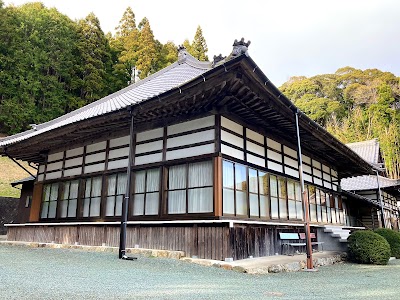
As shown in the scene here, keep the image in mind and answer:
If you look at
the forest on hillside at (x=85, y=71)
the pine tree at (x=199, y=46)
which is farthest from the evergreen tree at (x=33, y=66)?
the pine tree at (x=199, y=46)

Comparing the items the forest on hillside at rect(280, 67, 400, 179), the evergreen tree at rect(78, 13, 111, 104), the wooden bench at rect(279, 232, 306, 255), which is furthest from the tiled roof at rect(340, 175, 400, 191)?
the evergreen tree at rect(78, 13, 111, 104)

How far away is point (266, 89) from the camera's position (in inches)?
250

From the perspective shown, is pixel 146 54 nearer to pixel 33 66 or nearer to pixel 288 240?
pixel 33 66

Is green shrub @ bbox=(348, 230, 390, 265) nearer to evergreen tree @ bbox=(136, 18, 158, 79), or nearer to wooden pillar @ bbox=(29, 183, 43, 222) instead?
wooden pillar @ bbox=(29, 183, 43, 222)

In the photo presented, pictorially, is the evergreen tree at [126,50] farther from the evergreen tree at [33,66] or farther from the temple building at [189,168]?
the temple building at [189,168]

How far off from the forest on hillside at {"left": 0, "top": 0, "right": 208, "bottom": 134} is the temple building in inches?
601

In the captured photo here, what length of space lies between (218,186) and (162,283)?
295cm

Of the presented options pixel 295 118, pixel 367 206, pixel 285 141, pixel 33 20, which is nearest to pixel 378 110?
pixel 367 206

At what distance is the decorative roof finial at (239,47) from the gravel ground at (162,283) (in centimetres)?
360

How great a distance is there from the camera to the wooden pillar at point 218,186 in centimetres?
671

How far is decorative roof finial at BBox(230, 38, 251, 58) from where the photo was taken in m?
5.30

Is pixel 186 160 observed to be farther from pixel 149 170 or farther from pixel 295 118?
pixel 295 118

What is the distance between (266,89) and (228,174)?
2.12 m

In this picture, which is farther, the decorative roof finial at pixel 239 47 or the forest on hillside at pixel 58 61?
the forest on hillside at pixel 58 61
